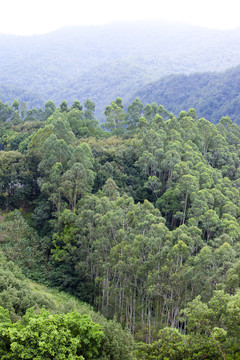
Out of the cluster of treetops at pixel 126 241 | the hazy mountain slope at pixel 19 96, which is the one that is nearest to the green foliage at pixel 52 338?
the cluster of treetops at pixel 126 241

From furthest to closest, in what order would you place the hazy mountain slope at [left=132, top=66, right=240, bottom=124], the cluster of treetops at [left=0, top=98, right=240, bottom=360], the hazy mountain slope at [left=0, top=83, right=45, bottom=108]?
the hazy mountain slope at [left=0, top=83, right=45, bottom=108] → the hazy mountain slope at [left=132, top=66, right=240, bottom=124] → the cluster of treetops at [left=0, top=98, right=240, bottom=360]

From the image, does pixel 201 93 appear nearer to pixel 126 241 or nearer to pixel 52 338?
pixel 126 241

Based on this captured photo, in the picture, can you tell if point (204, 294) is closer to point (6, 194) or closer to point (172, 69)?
point (6, 194)

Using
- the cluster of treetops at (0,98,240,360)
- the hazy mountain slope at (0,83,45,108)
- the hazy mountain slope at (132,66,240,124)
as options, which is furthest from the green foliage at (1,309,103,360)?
the hazy mountain slope at (0,83,45,108)

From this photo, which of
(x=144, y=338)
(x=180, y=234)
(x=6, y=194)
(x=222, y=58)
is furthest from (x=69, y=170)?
(x=222, y=58)

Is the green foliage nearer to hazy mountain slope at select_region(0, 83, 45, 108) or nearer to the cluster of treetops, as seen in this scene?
the cluster of treetops

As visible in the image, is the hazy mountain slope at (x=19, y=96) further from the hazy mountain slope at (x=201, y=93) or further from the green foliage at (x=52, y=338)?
the green foliage at (x=52, y=338)
